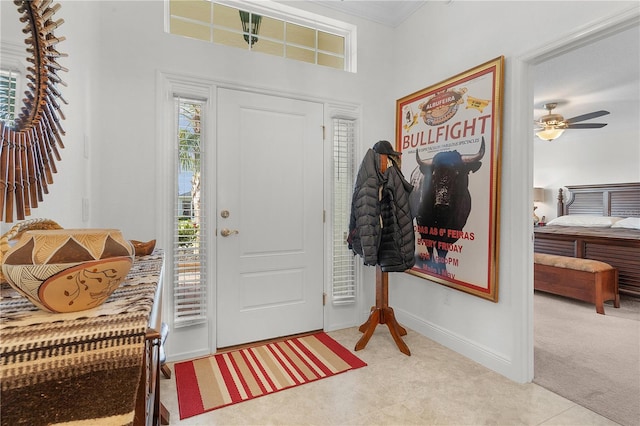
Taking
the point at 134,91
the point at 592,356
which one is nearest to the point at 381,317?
the point at 592,356

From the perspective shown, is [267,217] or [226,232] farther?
[267,217]

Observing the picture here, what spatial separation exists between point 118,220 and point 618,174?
23.6ft

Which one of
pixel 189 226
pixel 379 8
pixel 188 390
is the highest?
pixel 379 8

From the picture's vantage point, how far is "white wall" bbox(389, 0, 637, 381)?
186 centimetres

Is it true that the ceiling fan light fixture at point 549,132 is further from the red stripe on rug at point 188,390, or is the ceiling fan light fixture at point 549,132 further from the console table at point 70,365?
the console table at point 70,365

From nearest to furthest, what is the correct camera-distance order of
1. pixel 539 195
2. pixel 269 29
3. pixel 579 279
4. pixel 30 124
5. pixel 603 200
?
pixel 30 124 < pixel 269 29 < pixel 579 279 < pixel 603 200 < pixel 539 195

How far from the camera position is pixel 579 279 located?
3.43 meters

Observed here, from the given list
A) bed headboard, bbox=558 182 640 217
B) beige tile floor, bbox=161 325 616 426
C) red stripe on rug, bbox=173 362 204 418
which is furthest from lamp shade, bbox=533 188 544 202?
red stripe on rug, bbox=173 362 204 418

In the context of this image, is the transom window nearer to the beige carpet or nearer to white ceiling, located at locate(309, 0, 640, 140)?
white ceiling, located at locate(309, 0, 640, 140)

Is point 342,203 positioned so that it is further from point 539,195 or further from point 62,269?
point 539,195

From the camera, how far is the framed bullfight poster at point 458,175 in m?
2.09

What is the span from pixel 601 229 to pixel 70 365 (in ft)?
20.0

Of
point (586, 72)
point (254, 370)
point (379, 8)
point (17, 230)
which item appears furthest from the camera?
point (586, 72)

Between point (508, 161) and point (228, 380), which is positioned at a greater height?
point (508, 161)
